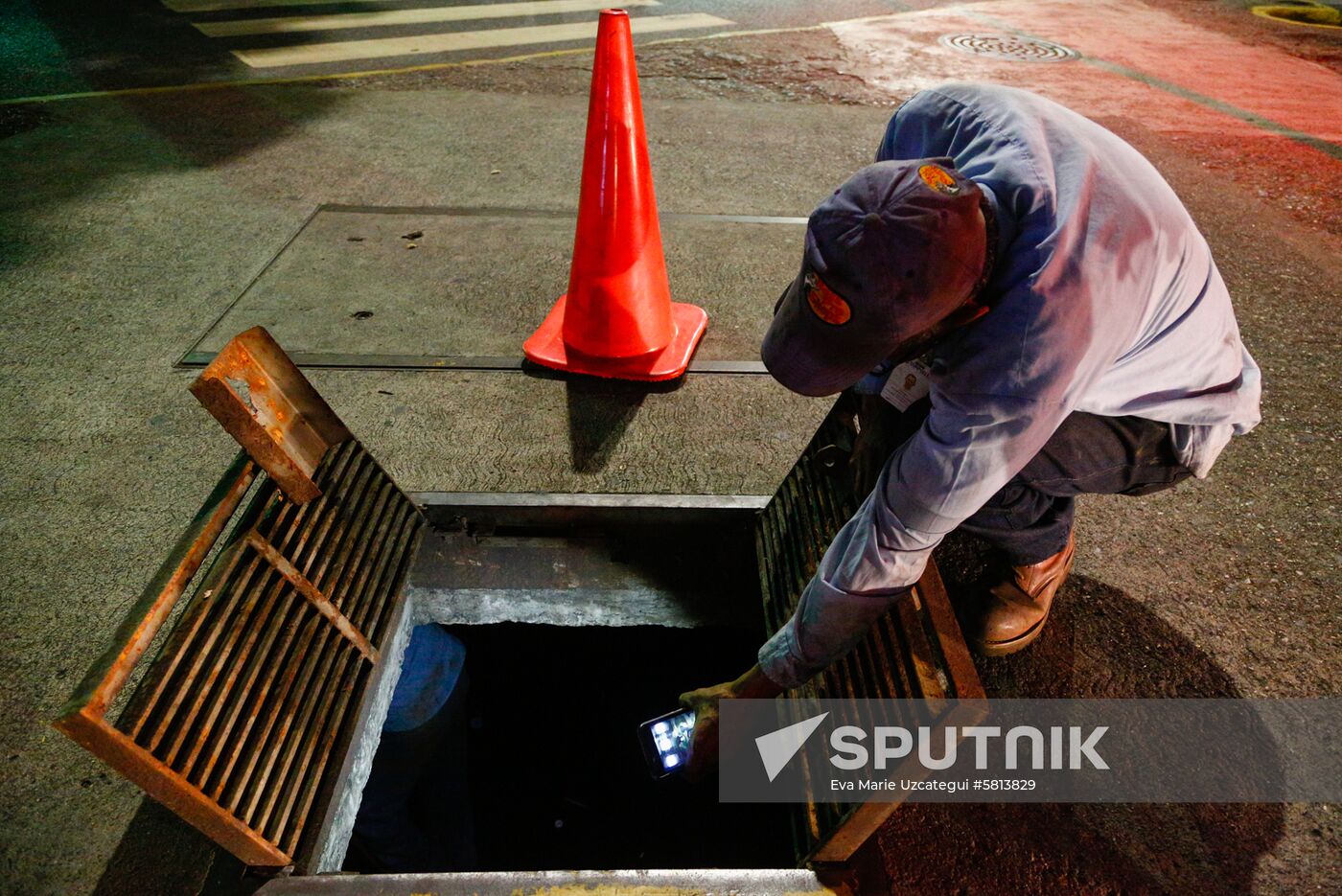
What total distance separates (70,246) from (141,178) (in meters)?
0.83

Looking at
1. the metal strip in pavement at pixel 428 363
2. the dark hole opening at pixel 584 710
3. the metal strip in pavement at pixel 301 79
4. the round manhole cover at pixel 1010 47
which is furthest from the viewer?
the round manhole cover at pixel 1010 47

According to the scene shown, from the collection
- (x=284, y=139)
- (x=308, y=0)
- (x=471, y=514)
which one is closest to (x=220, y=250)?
(x=284, y=139)

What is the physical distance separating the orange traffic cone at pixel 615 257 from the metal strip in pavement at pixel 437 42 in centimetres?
391

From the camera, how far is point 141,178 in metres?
4.09

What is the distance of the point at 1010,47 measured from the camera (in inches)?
266

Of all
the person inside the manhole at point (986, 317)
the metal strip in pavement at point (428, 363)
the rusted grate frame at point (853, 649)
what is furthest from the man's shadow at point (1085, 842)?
the metal strip in pavement at point (428, 363)

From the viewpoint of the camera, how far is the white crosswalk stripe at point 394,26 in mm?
6105

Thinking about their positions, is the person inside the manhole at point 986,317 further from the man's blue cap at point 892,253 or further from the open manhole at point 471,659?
the open manhole at point 471,659

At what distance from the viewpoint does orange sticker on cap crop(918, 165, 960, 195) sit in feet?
3.60

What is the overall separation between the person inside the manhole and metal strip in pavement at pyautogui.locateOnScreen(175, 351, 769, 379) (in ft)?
4.48

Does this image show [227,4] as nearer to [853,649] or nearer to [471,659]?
[471,659]

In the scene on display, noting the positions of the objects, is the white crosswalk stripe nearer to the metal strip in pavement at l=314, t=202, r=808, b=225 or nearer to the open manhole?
the metal strip in pavement at l=314, t=202, r=808, b=225

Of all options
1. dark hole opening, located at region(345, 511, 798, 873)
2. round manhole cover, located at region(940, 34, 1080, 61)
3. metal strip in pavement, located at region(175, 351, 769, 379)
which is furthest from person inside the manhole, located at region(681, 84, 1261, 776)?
round manhole cover, located at region(940, 34, 1080, 61)

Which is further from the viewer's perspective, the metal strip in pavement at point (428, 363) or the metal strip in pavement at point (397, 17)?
the metal strip in pavement at point (397, 17)
